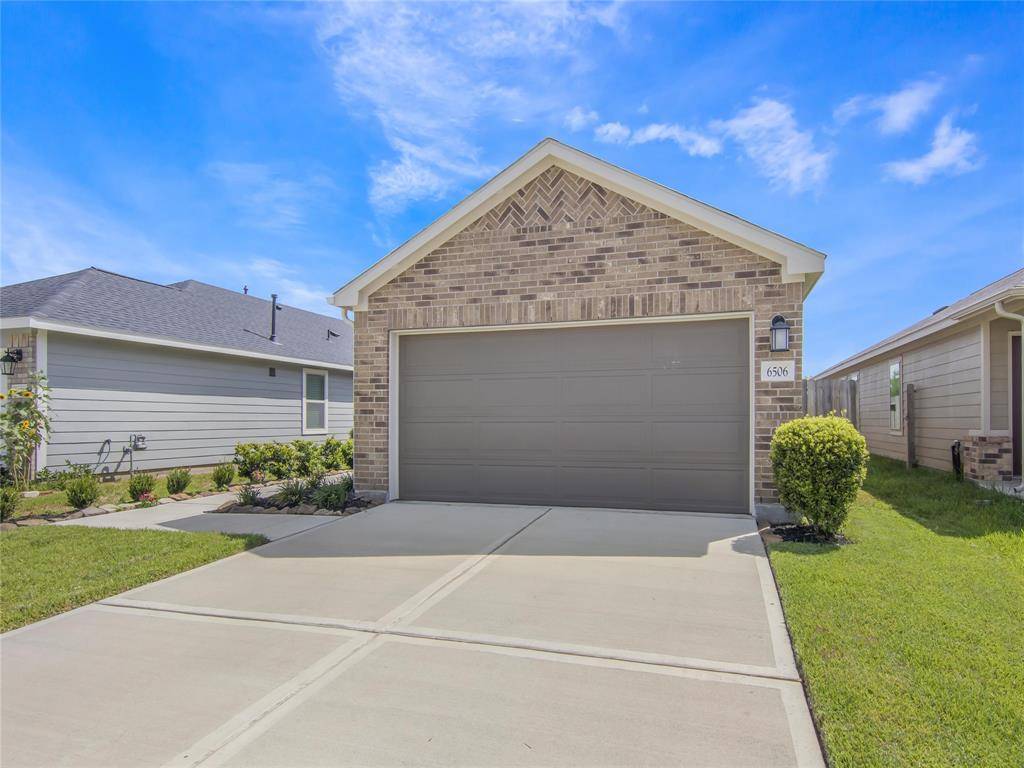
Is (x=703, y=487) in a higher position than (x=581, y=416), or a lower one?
lower

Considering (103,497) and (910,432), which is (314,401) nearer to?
(103,497)

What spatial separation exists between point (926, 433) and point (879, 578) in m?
9.38

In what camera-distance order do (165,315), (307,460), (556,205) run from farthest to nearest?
(165,315), (307,460), (556,205)

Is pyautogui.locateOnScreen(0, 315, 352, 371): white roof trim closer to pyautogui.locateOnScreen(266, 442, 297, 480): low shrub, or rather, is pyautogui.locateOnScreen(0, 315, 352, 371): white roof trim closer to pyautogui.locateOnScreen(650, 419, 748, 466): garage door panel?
pyautogui.locateOnScreen(266, 442, 297, 480): low shrub

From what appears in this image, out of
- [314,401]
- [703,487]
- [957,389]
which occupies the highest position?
[957,389]

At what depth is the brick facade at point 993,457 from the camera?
8445mm

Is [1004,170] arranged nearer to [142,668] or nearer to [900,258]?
[900,258]

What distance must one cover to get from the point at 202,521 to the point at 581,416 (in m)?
5.01

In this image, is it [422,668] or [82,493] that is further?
[82,493]

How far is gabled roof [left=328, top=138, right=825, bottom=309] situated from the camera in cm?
661

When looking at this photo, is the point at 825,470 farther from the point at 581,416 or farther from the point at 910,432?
the point at 910,432

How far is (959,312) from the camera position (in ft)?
29.2

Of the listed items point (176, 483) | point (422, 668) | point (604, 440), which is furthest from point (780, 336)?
point (176, 483)

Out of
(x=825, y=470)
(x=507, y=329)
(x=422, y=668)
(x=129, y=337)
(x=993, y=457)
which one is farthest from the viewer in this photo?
(x=129, y=337)
